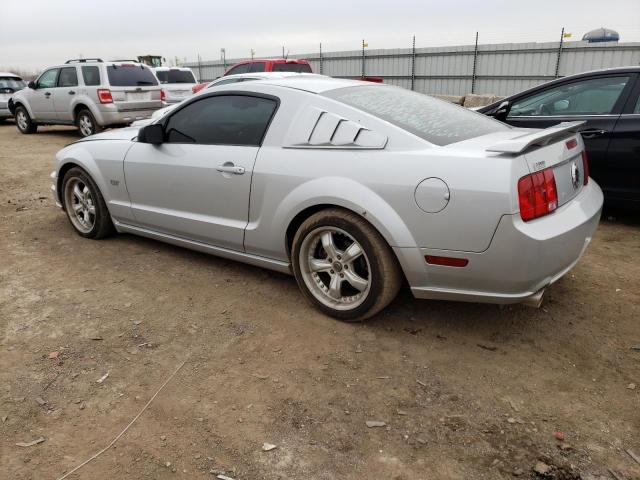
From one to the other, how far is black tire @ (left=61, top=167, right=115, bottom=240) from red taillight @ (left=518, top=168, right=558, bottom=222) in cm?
366

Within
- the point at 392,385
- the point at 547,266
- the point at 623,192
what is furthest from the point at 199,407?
the point at 623,192

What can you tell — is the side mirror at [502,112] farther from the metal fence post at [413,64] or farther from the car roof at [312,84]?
the metal fence post at [413,64]

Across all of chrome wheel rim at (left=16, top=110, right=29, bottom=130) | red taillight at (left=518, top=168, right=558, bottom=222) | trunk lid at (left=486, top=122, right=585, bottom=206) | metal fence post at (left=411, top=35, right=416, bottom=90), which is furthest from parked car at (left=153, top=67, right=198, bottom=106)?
red taillight at (left=518, top=168, right=558, bottom=222)

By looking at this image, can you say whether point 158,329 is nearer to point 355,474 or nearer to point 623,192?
point 355,474

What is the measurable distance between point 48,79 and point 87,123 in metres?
1.98

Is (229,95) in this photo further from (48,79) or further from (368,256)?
(48,79)

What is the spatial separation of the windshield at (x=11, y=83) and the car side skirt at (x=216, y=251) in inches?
556

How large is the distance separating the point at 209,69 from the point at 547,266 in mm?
26852

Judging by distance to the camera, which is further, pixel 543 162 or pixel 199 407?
pixel 543 162

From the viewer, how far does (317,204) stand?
3203 mm

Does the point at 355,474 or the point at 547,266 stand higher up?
the point at 547,266

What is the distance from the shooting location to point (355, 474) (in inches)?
84.1

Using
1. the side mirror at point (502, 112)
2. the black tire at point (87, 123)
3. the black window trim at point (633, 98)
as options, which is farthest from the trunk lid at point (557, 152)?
the black tire at point (87, 123)

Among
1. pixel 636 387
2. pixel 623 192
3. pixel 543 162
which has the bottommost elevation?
pixel 636 387
